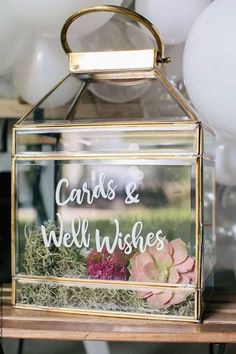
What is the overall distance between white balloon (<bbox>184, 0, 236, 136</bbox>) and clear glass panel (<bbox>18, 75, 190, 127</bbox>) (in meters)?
0.06

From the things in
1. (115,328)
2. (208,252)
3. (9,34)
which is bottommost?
(115,328)

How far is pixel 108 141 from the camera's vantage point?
93cm

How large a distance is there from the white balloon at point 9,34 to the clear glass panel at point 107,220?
241 mm

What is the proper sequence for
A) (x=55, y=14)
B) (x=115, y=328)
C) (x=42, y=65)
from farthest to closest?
(x=42, y=65) < (x=55, y=14) < (x=115, y=328)

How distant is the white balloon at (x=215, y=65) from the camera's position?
88 cm

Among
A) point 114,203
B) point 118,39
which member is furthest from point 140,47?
point 114,203

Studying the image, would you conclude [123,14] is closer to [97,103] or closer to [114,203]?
[97,103]

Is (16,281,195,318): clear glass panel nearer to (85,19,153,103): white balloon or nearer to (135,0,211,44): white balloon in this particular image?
(85,19,153,103): white balloon

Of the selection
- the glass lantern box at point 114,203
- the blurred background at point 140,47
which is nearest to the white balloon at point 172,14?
the blurred background at point 140,47

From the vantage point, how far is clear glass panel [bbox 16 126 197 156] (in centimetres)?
89

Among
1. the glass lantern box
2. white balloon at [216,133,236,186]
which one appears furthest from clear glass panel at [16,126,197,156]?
white balloon at [216,133,236,186]

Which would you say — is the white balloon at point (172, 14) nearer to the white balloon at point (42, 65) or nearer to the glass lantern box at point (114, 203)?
the glass lantern box at point (114, 203)

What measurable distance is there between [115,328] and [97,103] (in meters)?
0.46

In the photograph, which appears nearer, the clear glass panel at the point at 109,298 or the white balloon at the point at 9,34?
the clear glass panel at the point at 109,298
